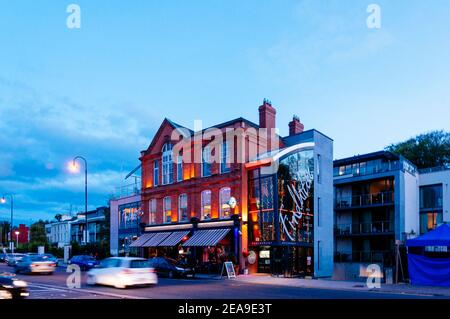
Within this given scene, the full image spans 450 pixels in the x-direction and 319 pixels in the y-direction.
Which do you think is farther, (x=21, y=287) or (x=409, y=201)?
→ (x=409, y=201)

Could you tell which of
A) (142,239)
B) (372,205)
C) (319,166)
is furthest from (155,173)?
(372,205)

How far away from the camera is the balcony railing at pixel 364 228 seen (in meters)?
45.7

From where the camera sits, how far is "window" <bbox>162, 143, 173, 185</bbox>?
142ft

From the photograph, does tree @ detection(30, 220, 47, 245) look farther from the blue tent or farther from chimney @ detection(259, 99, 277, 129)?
the blue tent

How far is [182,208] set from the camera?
4138 cm

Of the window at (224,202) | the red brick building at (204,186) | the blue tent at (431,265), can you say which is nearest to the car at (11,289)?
the blue tent at (431,265)

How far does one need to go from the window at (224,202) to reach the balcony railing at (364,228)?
58.9 feet

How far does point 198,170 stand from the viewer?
40.0m

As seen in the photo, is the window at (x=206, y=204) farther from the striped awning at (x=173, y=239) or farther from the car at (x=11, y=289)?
the car at (x=11, y=289)

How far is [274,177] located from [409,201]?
18.4 m

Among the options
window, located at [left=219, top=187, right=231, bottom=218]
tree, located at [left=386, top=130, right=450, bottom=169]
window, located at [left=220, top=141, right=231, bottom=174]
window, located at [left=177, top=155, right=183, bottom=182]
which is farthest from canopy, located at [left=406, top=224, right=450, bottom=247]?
tree, located at [left=386, top=130, right=450, bottom=169]
